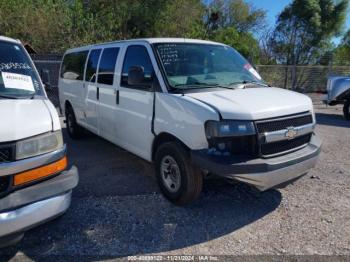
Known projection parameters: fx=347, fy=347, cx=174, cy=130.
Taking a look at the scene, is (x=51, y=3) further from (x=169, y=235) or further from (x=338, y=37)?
(x=338, y=37)

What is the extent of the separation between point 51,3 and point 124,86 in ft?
43.3

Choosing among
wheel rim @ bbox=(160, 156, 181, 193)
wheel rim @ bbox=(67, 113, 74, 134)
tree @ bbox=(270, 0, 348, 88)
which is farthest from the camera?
tree @ bbox=(270, 0, 348, 88)

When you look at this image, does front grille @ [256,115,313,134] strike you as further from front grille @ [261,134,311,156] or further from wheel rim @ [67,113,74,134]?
wheel rim @ [67,113,74,134]

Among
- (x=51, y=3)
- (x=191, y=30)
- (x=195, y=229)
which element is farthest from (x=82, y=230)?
(x=191, y=30)

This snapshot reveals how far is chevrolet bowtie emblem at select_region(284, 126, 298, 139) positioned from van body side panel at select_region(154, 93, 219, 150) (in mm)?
857

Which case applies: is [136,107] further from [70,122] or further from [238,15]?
[238,15]

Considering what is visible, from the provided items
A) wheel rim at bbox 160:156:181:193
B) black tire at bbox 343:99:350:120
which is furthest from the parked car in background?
wheel rim at bbox 160:156:181:193


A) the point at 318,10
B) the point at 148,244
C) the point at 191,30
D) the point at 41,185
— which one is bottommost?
the point at 148,244

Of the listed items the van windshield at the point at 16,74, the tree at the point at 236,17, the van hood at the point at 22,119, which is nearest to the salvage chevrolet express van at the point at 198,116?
the van windshield at the point at 16,74

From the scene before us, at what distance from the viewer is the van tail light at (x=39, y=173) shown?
2803 millimetres

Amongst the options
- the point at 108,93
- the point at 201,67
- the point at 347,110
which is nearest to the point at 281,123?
the point at 201,67

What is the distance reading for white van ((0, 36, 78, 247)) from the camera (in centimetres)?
271

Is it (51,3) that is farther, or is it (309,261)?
(51,3)

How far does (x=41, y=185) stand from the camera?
2.94 metres
